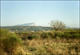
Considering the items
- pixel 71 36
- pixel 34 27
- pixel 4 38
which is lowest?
pixel 34 27

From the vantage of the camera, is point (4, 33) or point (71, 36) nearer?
point (4, 33)

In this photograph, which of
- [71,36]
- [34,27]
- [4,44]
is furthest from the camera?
[34,27]

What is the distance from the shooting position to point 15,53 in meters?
12.5

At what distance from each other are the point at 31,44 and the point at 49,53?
4226 mm

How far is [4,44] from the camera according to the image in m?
12.6

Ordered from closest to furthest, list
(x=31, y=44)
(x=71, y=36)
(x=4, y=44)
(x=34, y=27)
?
(x=4, y=44) → (x=31, y=44) → (x=71, y=36) → (x=34, y=27)

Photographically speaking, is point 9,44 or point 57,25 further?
point 57,25

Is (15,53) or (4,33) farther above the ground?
(4,33)

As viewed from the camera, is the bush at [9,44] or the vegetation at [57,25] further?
the vegetation at [57,25]

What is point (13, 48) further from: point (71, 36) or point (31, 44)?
point (71, 36)

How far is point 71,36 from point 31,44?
40.3 ft

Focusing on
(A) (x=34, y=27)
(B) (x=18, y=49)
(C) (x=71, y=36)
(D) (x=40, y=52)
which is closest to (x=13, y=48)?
(B) (x=18, y=49)

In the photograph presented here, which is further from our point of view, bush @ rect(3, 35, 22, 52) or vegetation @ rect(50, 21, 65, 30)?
vegetation @ rect(50, 21, 65, 30)

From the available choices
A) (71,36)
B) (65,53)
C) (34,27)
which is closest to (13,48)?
(65,53)
